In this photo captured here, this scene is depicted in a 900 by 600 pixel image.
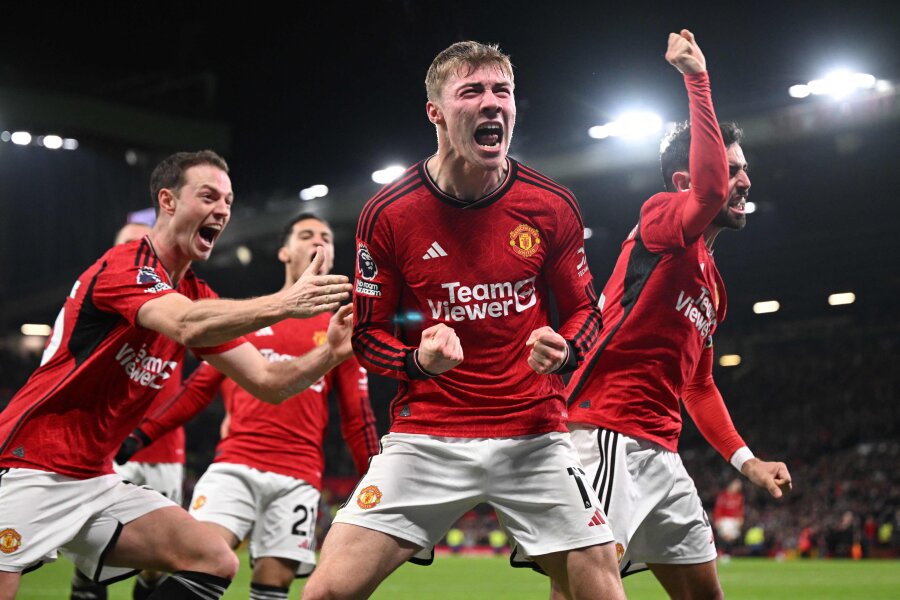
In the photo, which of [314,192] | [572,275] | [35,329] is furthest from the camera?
[35,329]

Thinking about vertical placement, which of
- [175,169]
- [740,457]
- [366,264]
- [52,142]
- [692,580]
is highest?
[52,142]

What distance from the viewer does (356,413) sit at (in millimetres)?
6398

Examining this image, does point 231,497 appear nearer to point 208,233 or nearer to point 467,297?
point 208,233

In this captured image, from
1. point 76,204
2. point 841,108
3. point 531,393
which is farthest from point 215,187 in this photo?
point 76,204

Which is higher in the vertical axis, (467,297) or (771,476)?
(467,297)

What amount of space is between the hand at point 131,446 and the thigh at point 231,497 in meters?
0.43

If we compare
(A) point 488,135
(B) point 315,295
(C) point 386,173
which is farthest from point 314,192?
(A) point 488,135

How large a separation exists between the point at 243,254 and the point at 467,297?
25857 millimetres

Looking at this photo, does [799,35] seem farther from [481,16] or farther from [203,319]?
[203,319]

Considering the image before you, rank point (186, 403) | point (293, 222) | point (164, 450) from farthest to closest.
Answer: point (164, 450), point (293, 222), point (186, 403)

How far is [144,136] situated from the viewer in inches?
818

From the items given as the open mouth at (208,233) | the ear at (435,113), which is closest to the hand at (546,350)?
the ear at (435,113)

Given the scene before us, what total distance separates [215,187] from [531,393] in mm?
1935

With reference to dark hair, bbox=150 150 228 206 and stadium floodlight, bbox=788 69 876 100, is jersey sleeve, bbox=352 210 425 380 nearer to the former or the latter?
dark hair, bbox=150 150 228 206
